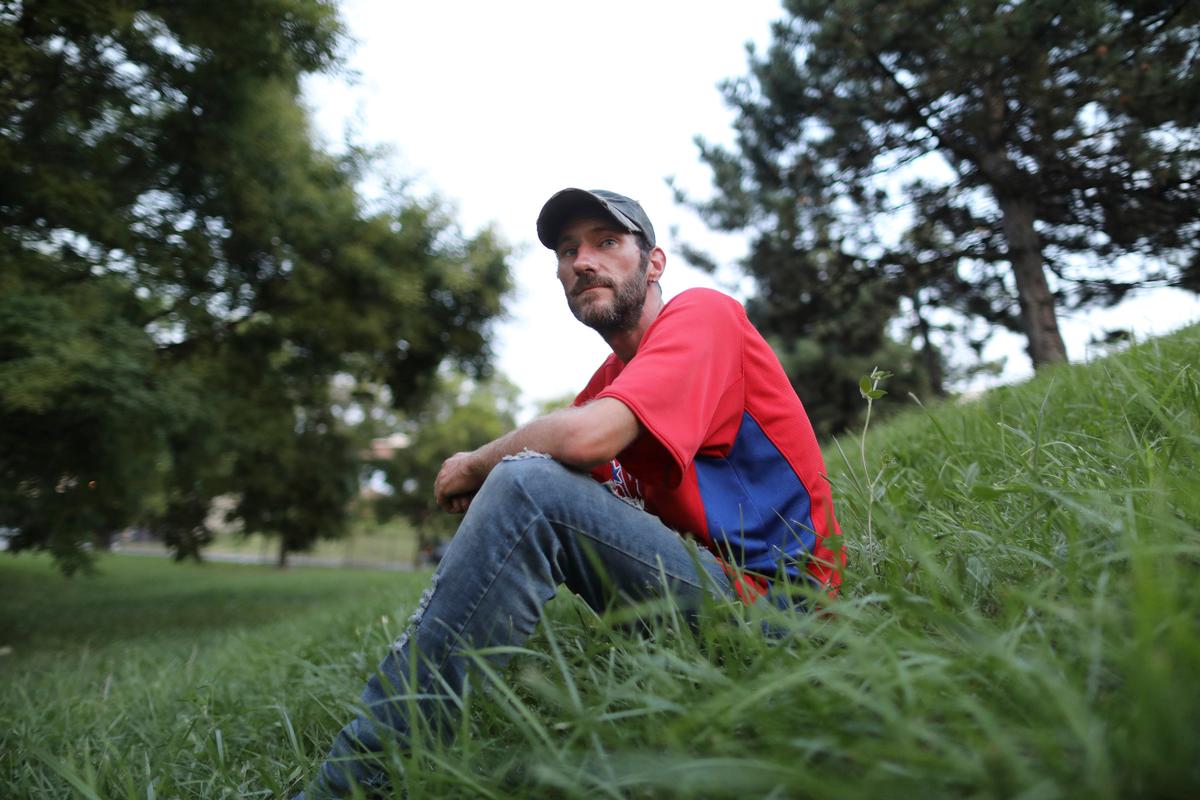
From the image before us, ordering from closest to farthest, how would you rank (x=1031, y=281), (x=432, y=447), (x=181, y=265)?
(x=1031, y=281), (x=181, y=265), (x=432, y=447)

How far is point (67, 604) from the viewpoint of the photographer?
11250 mm

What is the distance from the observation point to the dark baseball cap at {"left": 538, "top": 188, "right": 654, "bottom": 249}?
7.45 ft

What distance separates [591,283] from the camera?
2.29m

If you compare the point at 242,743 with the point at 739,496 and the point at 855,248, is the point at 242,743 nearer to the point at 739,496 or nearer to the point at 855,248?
the point at 739,496

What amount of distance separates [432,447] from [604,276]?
27.6 meters

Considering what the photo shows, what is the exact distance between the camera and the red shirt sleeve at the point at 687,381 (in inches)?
64.3

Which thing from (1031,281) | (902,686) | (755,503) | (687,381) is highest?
(1031,281)

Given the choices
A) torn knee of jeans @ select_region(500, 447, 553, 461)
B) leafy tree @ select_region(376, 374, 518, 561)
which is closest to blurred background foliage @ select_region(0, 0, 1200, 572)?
torn knee of jeans @ select_region(500, 447, 553, 461)

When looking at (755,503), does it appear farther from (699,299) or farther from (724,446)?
(699,299)

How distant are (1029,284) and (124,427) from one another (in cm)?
900

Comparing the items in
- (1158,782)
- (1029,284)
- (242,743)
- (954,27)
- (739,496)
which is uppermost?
(954,27)

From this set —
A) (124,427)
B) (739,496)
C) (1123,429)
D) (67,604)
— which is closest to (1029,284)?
(1123,429)

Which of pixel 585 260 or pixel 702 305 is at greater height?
pixel 585 260

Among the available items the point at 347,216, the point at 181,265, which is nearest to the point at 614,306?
the point at 181,265
